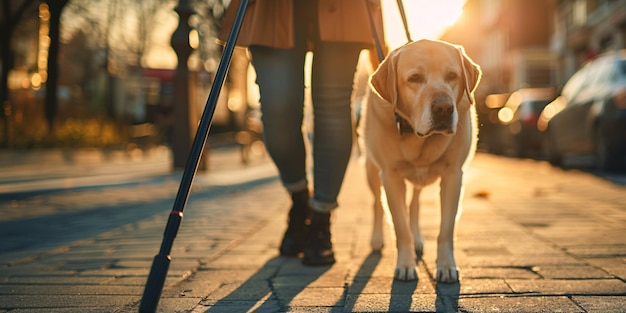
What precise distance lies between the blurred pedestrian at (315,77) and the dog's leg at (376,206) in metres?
0.30

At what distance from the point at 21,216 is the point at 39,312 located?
3356 mm

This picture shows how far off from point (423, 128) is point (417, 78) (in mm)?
→ 219

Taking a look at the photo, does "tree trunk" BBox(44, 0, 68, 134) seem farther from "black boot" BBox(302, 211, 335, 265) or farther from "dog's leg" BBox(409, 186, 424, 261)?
"black boot" BBox(302, 211, 335, 265)

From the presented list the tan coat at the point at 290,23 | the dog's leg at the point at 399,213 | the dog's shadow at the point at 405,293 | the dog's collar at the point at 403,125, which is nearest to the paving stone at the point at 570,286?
the dog's shadow at the point at 405,293

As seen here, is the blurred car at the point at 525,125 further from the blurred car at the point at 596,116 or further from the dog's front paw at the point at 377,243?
the dog's front paw at the point at 377,243

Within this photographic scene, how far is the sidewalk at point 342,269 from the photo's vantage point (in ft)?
8.27

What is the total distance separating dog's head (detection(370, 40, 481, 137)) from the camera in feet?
9.11

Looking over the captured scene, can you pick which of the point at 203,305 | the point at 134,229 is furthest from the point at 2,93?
the point at 203,305

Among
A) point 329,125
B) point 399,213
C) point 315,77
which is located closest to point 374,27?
point 315,77

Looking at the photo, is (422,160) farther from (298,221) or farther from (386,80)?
(298,221)

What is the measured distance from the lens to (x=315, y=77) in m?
3.44

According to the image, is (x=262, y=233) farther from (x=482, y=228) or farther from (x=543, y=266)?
(x=543, y=266)

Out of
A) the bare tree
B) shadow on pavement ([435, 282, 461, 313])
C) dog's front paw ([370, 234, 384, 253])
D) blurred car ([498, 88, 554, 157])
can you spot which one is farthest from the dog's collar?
the bare tree

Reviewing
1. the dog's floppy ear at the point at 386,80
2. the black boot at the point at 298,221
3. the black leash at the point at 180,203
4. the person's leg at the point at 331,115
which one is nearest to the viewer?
the black leash at the point at 180,203
